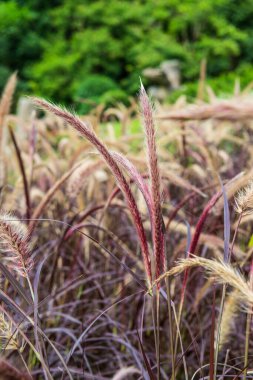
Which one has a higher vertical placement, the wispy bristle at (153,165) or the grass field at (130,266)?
the wispy bristle at (153,165)

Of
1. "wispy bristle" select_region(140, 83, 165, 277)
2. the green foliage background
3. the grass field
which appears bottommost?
the grass field

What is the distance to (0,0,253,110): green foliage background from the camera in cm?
1806

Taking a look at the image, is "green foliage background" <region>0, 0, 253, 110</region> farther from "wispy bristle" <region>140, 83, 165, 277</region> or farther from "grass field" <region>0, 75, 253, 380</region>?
"wispy bristle" <region>140, 83, 165, 277</region>

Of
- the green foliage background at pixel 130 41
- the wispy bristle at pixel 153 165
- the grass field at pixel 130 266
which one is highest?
the green foliage background at pixel 130 41

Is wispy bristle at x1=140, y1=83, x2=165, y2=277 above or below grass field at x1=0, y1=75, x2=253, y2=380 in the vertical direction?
above

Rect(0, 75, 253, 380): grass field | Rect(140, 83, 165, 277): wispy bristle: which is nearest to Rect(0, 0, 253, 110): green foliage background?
Rect(0, 75, 253, 380): grass field

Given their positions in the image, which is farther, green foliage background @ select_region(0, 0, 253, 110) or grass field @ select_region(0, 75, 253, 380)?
green foliage background @ select_region(0, 0, 253, 110)

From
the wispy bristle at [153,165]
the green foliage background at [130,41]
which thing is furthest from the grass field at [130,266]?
the green foliage background at [130,41]

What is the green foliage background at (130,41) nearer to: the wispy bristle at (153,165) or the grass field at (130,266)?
the grass field at (130,266)

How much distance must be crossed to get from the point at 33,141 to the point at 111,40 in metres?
18.0

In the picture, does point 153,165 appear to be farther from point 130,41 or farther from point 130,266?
point 130,41

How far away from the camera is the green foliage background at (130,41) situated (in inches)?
711

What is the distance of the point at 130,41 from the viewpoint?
62.3 ft

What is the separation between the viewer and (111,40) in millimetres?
18984
